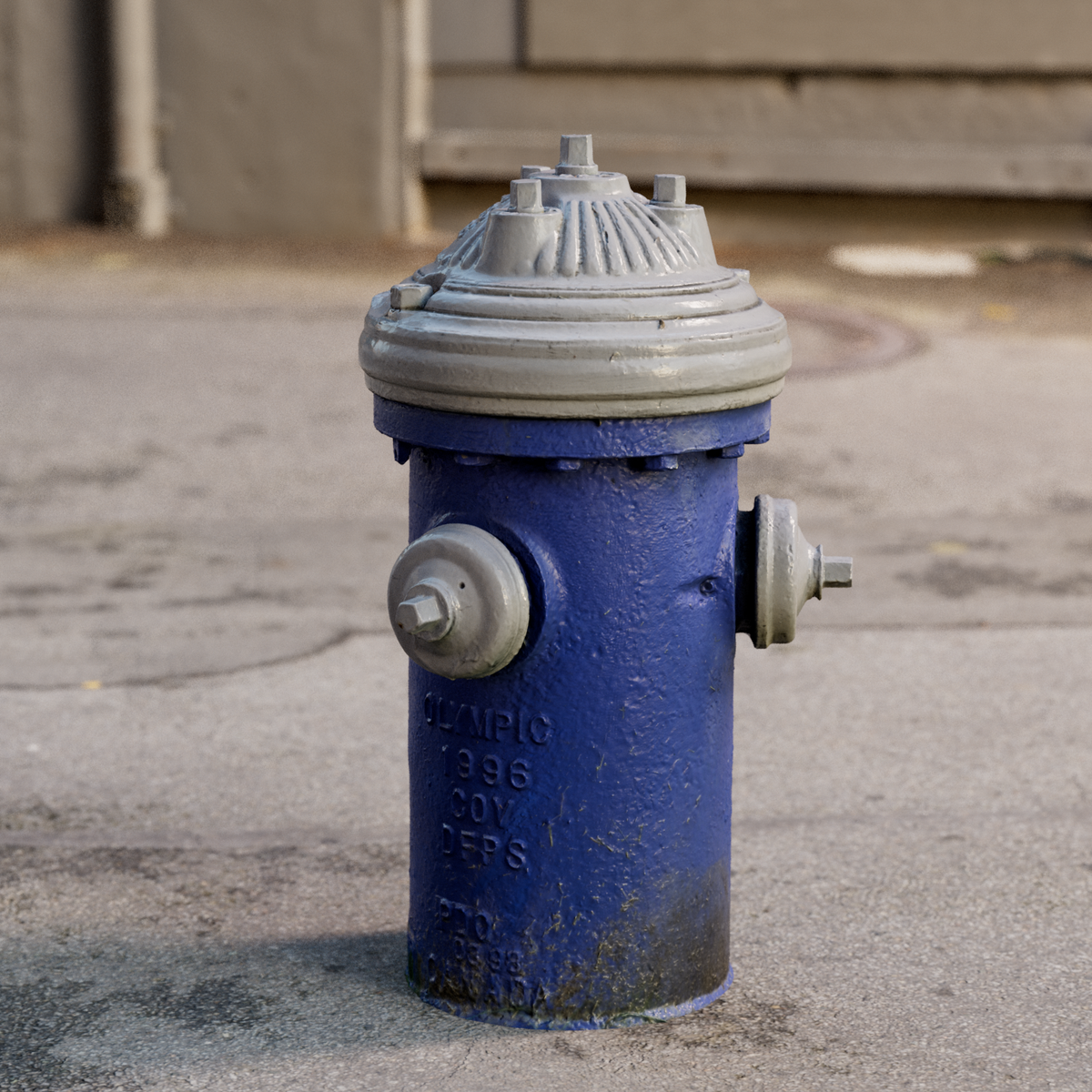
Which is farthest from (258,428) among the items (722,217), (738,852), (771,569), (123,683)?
(722,217)

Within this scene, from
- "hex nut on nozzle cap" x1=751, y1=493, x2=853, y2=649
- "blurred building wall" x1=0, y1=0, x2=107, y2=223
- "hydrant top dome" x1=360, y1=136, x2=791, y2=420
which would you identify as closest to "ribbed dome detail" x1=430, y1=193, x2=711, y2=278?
"hydrant top dome" x1=360, y1=136, x2=791, y2=420

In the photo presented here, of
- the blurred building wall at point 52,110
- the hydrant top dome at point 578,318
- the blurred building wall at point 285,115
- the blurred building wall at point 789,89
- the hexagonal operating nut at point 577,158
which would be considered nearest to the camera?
the hydrant top dome at point 578,318

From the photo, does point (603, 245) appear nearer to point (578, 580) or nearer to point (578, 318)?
point (578, 318)

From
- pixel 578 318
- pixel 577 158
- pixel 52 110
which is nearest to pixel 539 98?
pixel 52 110

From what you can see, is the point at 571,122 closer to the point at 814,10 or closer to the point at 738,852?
the point at 814,10

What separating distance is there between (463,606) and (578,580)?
0.19 metres

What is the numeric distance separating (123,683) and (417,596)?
207cm

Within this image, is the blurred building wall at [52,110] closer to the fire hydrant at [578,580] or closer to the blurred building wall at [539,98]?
the blurred building wall at [539,98]

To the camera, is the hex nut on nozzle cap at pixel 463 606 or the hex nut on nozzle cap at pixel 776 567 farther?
the hex nut on nozzle cap at pixel 776 567

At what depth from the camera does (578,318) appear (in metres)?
2.56

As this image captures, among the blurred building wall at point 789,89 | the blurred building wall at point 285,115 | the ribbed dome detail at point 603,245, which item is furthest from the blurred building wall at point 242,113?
the ribbed dome detail at point 603,245

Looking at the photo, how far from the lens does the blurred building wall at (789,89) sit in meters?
11.0

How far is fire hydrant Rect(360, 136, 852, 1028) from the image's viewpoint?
8.50 feet

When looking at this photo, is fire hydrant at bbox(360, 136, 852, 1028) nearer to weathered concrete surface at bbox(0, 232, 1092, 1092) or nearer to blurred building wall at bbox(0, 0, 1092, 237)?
weathered concrete surface at bbox(0, 232, 1092, 1092)
